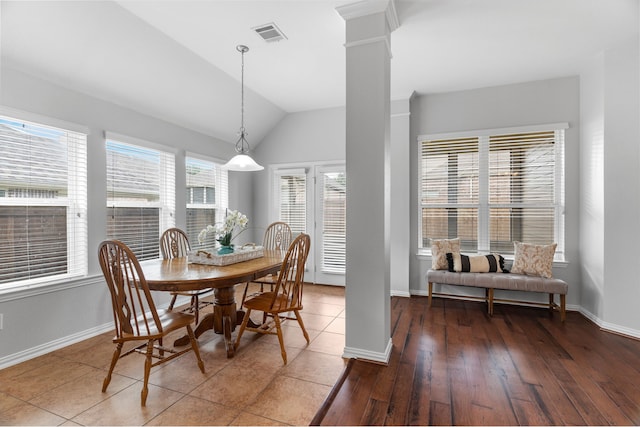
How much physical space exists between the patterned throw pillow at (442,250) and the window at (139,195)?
138 inches

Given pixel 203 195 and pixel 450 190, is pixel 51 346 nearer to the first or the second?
pixel 203 195

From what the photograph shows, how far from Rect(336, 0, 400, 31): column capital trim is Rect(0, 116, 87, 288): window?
8.96 ft

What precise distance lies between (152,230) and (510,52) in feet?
15.1

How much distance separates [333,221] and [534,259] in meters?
2.76

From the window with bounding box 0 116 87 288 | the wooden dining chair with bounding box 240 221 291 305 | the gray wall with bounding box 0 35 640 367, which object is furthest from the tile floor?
the wooden dining chair with bounding box 240 221 291 305

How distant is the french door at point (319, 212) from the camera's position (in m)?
5.02

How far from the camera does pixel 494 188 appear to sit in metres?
4.25

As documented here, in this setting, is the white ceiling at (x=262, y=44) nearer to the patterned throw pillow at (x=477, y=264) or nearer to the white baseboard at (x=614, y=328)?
the patterned throw pillow at (x=477, y=264)

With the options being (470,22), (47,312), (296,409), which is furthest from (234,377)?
(470,22)

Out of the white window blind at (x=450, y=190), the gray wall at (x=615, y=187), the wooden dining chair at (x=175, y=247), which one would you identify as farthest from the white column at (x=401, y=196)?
the wooden dining chair at (x=175, y=247)

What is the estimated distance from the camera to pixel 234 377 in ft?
7.44

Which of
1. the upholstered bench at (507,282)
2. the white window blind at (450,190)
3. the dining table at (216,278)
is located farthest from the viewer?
the white window blind at (450,190)

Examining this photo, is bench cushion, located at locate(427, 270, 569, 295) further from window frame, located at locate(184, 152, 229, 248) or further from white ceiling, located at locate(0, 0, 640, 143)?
window frame, located at locate(184, 152, 229, 248)

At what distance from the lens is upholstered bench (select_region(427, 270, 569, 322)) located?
3.46m
